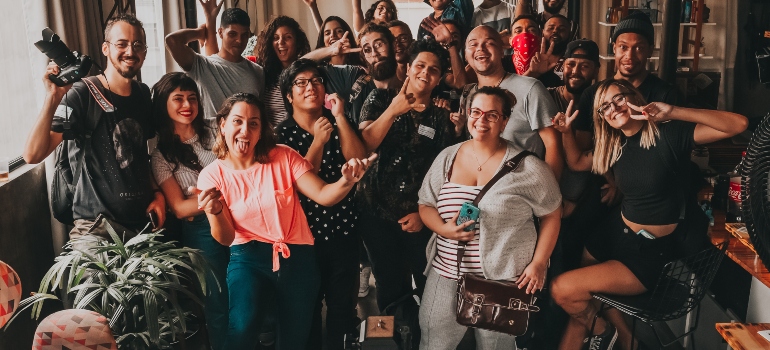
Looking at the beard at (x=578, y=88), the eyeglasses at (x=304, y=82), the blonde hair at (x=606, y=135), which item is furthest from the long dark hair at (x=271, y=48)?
the blonde hair at (x=606, y=135)

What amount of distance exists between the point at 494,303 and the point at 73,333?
1.55 m

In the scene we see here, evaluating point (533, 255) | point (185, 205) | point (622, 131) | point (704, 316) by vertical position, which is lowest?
point (704, 316)

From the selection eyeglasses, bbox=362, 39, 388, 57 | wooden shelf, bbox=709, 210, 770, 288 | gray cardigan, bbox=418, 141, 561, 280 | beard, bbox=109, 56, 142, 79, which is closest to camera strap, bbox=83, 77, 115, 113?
beard, bbox=109, 56, 142, 79

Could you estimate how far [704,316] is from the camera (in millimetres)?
3754

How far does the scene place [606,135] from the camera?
128 inches

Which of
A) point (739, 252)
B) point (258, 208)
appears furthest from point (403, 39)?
point (739, 252)

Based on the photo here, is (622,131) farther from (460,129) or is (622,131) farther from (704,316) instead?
(704,316)

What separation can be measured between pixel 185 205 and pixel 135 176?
0.75 feet

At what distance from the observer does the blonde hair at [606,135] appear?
10.6 ft

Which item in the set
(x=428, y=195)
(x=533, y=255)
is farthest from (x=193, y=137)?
(x=533, y=255)

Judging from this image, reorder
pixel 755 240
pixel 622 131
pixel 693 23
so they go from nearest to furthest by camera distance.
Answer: pixel 755 240, pixel 622 131, pixel 693 23

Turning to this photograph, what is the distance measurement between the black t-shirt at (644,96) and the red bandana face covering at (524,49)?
0.69 m

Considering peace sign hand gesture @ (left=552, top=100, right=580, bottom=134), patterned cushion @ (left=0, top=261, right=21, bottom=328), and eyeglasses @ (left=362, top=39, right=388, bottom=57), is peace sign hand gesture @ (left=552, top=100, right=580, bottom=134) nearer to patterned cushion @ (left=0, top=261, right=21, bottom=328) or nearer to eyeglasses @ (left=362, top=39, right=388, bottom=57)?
eyeglasses @ (left=362, top=39, right=388, bottom=57)

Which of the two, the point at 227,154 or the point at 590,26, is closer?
the point at 227,154
